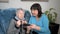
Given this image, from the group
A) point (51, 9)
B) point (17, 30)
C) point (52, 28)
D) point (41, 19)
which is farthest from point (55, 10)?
point (17, 30)

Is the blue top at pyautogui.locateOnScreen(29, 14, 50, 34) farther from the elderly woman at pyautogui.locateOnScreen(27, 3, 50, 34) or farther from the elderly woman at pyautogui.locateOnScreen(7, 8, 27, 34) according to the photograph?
the elderly woman at pyautogui.locateOnScreen(7, 8, 27, 34)

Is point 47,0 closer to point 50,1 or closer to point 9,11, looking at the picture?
point 50,1

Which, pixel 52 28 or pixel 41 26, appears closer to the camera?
pixel 41 26

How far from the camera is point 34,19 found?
2.52m

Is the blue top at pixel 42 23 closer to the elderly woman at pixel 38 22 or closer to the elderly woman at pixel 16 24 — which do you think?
the elderly woman at pixel 38 22

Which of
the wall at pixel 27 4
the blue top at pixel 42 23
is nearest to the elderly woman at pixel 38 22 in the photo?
the blue top at pixel 42 23

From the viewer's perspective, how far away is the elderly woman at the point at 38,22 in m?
2.37

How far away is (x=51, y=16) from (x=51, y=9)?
27cm

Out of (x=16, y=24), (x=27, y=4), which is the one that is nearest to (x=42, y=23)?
(x=16, y=24)

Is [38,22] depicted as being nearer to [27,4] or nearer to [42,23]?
[42,23]

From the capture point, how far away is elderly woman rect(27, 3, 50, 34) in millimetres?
2369

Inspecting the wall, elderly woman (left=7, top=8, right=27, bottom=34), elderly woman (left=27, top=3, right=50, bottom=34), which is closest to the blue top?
elderly woman (left=27, top=3, right=50, bottom=34)

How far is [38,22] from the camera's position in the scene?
8.11 feet

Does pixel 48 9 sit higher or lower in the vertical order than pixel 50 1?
lower
